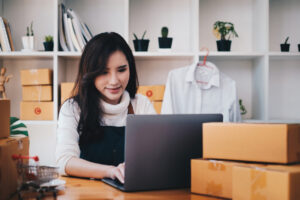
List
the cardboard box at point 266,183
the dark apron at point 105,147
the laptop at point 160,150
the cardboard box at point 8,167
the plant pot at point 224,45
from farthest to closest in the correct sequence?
the plant pot at point 224,45 < the dark apron at point 105,147 < the laptop at point 160,150 < the cardboard box at point 8,167 < the cardboard box at point 266,183

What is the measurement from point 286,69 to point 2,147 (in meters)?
2.61

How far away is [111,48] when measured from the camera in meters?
1.66

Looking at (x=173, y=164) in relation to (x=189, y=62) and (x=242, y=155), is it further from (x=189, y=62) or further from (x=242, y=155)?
(x=189, y=62)

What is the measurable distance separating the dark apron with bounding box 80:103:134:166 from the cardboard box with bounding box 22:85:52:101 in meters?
1.00

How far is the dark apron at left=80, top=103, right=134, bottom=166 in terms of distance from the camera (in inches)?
68.6

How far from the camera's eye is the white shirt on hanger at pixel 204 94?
2.59 m

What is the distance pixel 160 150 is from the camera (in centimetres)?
109

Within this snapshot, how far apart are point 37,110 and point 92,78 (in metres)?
1.15

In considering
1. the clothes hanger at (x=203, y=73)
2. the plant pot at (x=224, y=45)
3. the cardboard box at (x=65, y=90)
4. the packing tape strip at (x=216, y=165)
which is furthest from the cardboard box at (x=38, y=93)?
the packing tape strip at (x=216, y=165)

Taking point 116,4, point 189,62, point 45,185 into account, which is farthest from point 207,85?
point 45,185

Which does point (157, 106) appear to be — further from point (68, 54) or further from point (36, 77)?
point (36, 77)

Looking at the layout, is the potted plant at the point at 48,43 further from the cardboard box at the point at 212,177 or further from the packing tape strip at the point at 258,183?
the packing tape strip at the point at 258,183

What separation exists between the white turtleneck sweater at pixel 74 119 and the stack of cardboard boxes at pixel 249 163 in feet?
2.19

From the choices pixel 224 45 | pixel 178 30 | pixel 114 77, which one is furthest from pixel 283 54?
pixel 114 77
